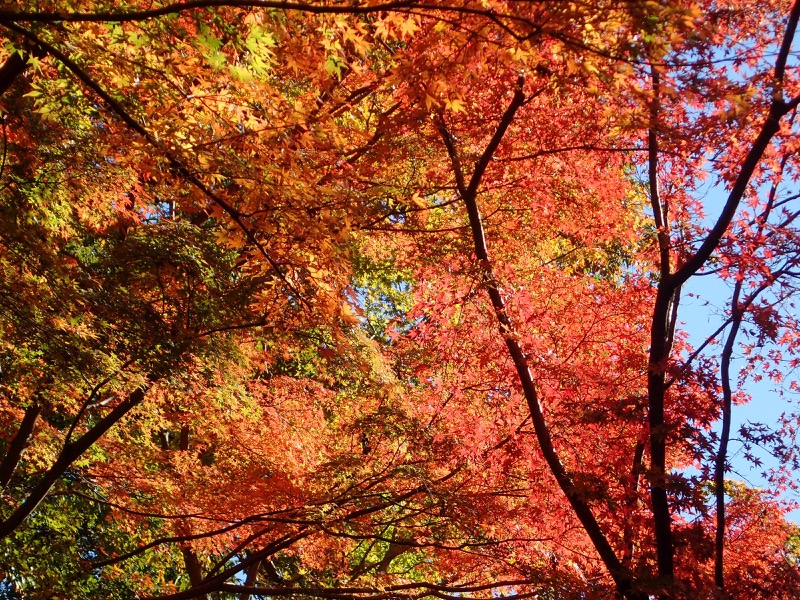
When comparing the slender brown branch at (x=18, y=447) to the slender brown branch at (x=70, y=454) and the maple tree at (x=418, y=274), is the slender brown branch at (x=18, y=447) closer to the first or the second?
the maple tree at (x=418, y=274)

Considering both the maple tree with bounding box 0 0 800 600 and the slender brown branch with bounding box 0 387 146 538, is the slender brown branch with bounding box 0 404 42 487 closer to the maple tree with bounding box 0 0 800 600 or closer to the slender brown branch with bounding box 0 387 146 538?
the maple tree with bounding box 0 0 800 600

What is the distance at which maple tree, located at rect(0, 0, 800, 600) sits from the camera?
414cm

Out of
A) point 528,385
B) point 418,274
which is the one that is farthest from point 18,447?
point 528,385

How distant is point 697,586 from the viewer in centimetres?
517

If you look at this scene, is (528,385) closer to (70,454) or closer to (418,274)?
(418,274)

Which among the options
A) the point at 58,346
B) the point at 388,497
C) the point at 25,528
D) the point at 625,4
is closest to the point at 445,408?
the point at 388,497

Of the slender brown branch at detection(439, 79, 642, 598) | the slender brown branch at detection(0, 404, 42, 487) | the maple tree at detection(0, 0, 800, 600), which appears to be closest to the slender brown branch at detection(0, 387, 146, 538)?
the maple tree at detection(0, 0, 800, 600)

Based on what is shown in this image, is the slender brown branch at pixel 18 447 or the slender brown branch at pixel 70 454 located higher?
the slender brown branch at pixel 18 447

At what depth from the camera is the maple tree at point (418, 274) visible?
414 centimetres

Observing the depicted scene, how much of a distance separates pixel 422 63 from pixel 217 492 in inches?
211

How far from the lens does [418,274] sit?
22.8 feet

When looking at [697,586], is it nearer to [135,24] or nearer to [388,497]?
[388,497]

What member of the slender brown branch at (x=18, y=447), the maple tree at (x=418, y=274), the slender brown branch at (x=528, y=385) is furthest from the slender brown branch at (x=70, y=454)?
the slender brown branch at (x=528, y=385)

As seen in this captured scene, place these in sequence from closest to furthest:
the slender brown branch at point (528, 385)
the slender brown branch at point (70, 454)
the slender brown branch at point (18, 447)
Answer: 1. the slender brown branch at point (528, 385)
2. the slender brown branch at point (70, 454)
3. the slender brown branch at point (18, 447)
